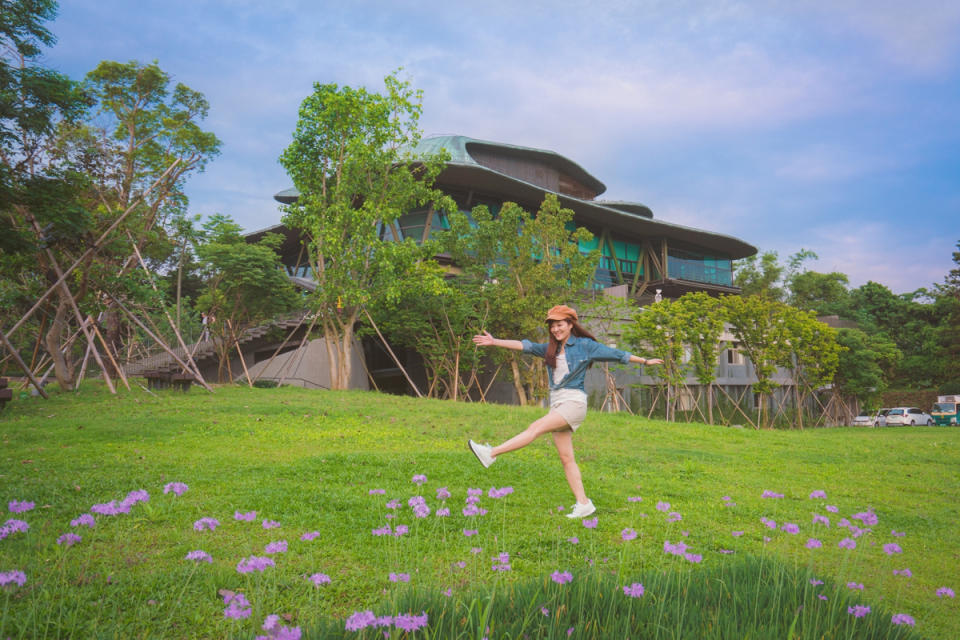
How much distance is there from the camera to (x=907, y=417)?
34375mm

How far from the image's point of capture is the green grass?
9.70 feet

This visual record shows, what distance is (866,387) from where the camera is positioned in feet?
108

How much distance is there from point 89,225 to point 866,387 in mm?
35111

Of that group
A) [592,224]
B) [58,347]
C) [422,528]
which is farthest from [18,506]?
[592,224]

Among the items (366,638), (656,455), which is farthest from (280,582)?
(656,455)

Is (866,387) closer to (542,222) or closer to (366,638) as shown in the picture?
(542,222)

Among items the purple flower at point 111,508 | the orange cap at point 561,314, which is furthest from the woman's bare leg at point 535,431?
the purple flower at point 111,508

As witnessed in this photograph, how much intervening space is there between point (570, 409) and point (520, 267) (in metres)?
17.8

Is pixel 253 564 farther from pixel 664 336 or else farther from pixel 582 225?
pixel 582 225

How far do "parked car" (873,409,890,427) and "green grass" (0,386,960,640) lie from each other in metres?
23.4

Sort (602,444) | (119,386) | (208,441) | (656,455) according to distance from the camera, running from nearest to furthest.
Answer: (208,441)
(656,455)
(602,444)
(119,386)

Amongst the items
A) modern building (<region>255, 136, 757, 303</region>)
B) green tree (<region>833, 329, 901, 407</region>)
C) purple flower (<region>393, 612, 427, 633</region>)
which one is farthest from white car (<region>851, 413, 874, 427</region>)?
purple flower (<region>393, 612, 427, 633</region>)

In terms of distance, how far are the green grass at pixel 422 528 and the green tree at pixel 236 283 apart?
11587 mm

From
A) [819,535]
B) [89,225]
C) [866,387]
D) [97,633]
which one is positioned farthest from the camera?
[866,387]
